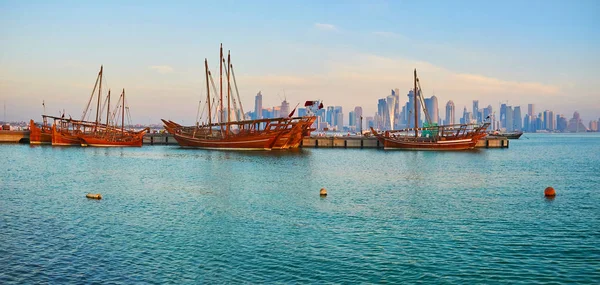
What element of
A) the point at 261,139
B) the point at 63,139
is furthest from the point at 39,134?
the point at 261,139

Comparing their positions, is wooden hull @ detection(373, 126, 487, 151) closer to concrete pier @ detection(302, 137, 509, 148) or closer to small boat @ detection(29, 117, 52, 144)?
concrete pier @ detection(302, 137, 509, 148)

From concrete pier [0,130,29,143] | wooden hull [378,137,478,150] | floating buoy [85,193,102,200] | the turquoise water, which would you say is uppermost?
concrete pier [0,130,29,143]

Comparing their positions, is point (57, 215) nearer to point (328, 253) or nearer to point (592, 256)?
point (328, 253)

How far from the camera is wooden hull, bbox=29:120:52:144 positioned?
106m

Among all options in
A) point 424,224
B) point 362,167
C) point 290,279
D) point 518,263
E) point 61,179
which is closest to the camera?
point 290,279

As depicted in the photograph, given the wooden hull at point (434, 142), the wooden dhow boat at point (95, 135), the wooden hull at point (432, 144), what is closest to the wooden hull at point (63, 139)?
the wooden dhow boat at point (95, 135)

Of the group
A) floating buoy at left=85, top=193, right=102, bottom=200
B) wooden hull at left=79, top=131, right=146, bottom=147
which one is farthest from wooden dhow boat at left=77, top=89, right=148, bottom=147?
floating buoy at left=85, top=193, right=102, bottom=200

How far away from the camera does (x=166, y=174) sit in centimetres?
4916

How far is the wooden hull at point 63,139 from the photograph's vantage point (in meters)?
101

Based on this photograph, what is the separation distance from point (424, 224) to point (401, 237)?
3.34 metres

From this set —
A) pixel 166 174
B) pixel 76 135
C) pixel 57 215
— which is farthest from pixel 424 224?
pixel 76 135

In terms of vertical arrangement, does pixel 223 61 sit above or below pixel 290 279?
above

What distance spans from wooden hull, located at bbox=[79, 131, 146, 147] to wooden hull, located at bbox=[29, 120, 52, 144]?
31.9ft

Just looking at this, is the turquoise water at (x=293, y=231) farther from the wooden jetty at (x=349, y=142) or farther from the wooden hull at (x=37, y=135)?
the wooden jetty at (x=349, y=142)
